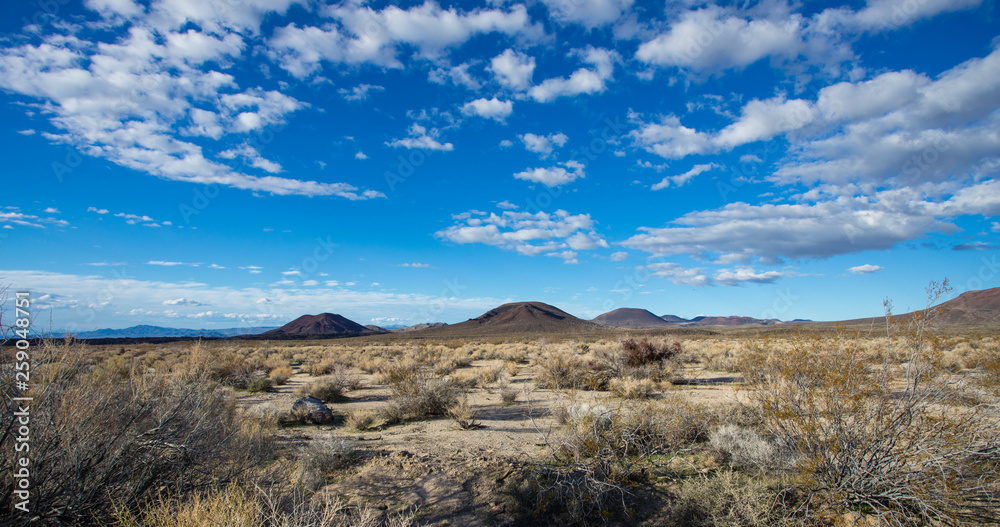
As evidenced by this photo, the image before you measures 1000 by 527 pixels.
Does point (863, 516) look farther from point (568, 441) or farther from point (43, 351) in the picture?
point (43, 351)

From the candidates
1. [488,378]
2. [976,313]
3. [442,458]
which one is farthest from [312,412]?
[976,313]

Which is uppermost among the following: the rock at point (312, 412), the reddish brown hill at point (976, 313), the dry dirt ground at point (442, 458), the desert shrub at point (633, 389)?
the reddish brown hill at point (976, 313)

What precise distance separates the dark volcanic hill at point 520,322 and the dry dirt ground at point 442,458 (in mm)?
87631

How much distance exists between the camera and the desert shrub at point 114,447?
12.0 feet

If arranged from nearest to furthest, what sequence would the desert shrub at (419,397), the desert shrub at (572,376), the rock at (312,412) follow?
the rock at (312,412) → the desert shrub at (419,397) → the desert shrub at (572,376)

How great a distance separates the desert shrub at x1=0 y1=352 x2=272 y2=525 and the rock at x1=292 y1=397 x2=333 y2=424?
4922mm

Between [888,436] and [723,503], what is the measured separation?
2017 mm

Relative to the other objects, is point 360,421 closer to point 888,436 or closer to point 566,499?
point 566,499

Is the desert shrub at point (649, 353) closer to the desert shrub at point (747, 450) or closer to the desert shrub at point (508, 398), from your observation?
the desert shrub at point (508, 398)

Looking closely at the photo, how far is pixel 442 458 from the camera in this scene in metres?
7.46

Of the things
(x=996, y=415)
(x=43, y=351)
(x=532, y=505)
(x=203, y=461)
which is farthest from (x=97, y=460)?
(x=996, y=415)

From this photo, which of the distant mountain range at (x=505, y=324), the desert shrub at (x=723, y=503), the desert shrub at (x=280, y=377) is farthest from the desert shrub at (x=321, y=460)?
the distant mountain range at (x=505, y=324)

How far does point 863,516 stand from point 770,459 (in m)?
1.54

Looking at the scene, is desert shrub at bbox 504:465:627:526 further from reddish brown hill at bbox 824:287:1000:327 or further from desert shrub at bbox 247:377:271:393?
reddish brown hill at bbox 824:287:1000:327
